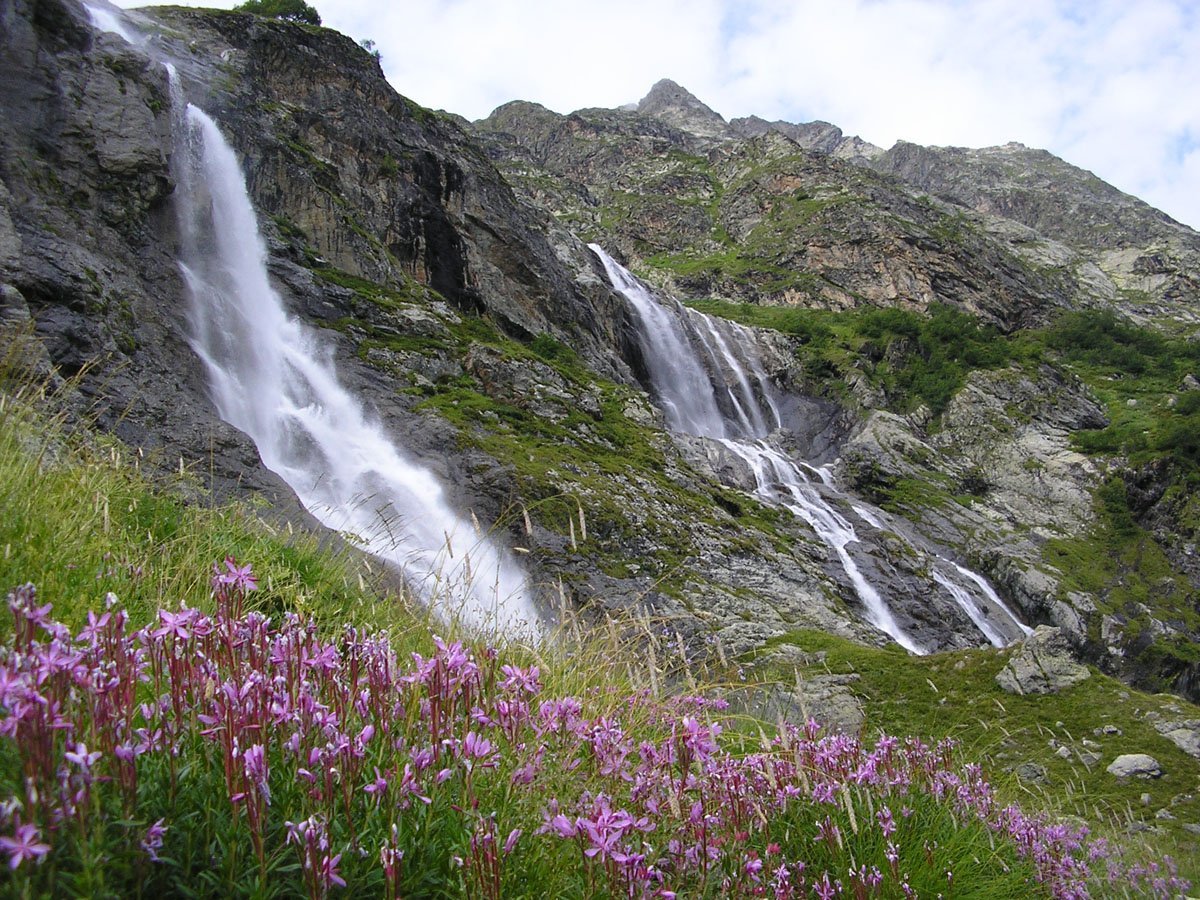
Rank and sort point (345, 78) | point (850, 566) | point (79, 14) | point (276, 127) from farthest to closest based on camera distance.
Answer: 1. point (345, 78)
2. point (276, 127)
3. point (850, 566)
4. point (79, 14)

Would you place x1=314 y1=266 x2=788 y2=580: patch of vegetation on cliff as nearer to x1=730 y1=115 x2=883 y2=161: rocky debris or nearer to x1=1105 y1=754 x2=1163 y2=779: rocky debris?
x1=1105 y1=754 x2=1163 y2=779: rocky debris

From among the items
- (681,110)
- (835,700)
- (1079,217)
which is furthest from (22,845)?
(681,110)

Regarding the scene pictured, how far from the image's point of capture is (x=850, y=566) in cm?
2395

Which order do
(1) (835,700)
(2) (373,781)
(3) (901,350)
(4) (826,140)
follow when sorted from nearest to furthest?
(2) (373,781) → (1) (835,700) → (3) (901,350) → (4) (826,140)

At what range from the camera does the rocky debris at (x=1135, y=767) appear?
8.63 meters

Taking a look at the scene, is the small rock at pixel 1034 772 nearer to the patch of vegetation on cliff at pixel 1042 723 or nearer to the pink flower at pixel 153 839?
the patch of vegetation on cliff at pixel 1042 723

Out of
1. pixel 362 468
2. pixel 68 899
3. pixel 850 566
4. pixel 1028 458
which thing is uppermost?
pixel 1028 458

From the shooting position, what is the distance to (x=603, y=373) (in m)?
35.8

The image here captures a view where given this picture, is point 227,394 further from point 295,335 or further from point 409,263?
point 409,263

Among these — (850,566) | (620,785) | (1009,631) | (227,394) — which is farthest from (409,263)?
(620,785)

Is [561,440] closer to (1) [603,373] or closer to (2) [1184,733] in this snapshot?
(1) [603,373]

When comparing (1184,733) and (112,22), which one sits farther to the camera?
(112,22)

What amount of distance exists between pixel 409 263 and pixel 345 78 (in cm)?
1244

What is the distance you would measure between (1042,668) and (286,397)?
1827 centimetres
